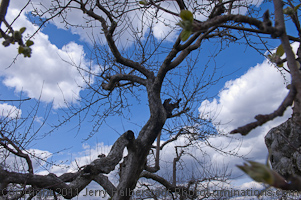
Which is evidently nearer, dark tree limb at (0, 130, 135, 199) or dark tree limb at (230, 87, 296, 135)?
dark tree limb at (230, 87, 296, 135)

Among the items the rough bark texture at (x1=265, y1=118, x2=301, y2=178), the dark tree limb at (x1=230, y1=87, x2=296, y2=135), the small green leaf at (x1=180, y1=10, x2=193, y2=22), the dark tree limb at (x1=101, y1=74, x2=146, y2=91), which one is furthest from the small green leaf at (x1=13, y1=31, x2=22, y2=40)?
the dark tree limb at (x1=101, y1=74, x2=146, y2=91)

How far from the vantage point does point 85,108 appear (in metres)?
5.34

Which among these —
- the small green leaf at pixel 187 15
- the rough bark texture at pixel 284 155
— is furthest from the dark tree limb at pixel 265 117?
the rough bark texture at pixel 284 155

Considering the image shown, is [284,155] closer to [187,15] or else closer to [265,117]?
[265,117]

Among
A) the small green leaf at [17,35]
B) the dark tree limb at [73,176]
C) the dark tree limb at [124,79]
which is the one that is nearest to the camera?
the small green leaf at [17,35]

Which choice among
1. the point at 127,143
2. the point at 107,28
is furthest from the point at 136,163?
the point at 107,28

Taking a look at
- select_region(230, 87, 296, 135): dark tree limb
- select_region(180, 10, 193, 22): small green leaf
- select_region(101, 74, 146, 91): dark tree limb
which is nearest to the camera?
select_region(230, 87, 296, 135): dark tree limb

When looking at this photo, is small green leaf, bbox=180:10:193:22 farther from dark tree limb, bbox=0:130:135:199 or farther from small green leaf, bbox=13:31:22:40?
dark tree limb, bbox=0:130:135:199

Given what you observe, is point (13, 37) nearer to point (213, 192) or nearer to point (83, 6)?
point (83, 6)

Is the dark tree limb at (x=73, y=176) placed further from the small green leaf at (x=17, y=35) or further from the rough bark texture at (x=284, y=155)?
the rough bark texture at (x=284, y=155)

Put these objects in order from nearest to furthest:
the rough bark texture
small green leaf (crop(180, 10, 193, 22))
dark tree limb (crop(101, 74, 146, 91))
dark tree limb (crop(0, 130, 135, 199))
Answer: small green leaf (crop(180, 10, 193, 22))
the rough bark texture
dark tree limb (crop(0, 130, 135, 199))
dark tree limb (crop(101, 74, 146, 91))

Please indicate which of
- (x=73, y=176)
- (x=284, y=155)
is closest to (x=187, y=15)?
(x=284, y=155)

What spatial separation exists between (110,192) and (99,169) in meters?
2.16

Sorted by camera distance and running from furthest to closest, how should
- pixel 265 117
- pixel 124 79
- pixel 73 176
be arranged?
pixel 124 79 < pixel 73 176 < pixel 265 117
